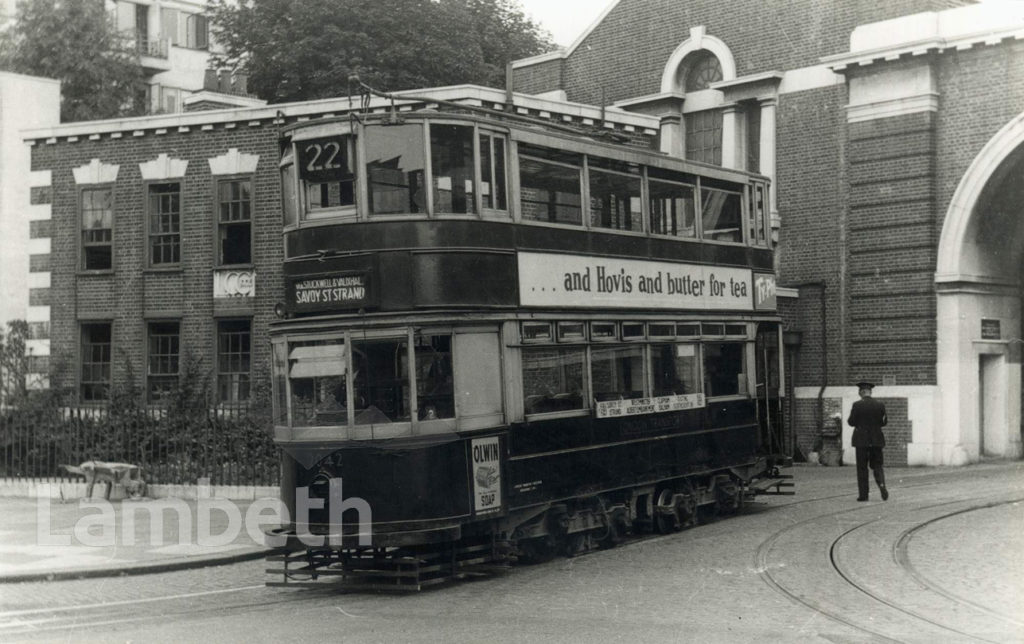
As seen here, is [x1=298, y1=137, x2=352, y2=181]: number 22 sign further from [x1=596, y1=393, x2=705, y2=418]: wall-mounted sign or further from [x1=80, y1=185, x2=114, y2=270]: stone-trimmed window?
[x1=80, y1=185, x2=114, y2=270]: stone-trimmed window

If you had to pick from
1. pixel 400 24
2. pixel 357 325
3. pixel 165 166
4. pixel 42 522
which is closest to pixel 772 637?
pixel 357 325

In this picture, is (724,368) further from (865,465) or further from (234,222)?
(234,222)

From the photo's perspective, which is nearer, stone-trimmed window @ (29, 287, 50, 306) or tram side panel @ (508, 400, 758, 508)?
tram side panel @ (508, 400, 758, 508)

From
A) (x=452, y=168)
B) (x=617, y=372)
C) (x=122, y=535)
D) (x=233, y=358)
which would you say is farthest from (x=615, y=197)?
(x=233, y=358)

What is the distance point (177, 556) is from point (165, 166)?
12.5 meters

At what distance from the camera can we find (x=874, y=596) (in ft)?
36.3

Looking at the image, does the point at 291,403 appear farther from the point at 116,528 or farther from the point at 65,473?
the point at 65,473

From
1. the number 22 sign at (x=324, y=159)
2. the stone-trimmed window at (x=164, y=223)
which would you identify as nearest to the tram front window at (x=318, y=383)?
the number 22 sign at (x=324, y=159)

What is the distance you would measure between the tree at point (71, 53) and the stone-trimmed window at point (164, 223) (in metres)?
22.0

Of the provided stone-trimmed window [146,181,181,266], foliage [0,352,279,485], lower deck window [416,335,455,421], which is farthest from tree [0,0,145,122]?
lower deck window [416,335,455,421]

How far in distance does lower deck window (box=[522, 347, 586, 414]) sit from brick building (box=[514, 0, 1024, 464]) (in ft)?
42.8

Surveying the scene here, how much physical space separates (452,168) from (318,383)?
2.50m

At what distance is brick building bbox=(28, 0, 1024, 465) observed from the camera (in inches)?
965

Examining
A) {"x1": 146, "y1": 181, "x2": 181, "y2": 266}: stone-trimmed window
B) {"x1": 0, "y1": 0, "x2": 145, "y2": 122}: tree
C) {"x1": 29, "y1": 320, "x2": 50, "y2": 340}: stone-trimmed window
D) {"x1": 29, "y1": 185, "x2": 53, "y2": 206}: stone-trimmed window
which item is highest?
{"x1": 0, "y1": 0, "x2": 145, "y2": 122}: tree
